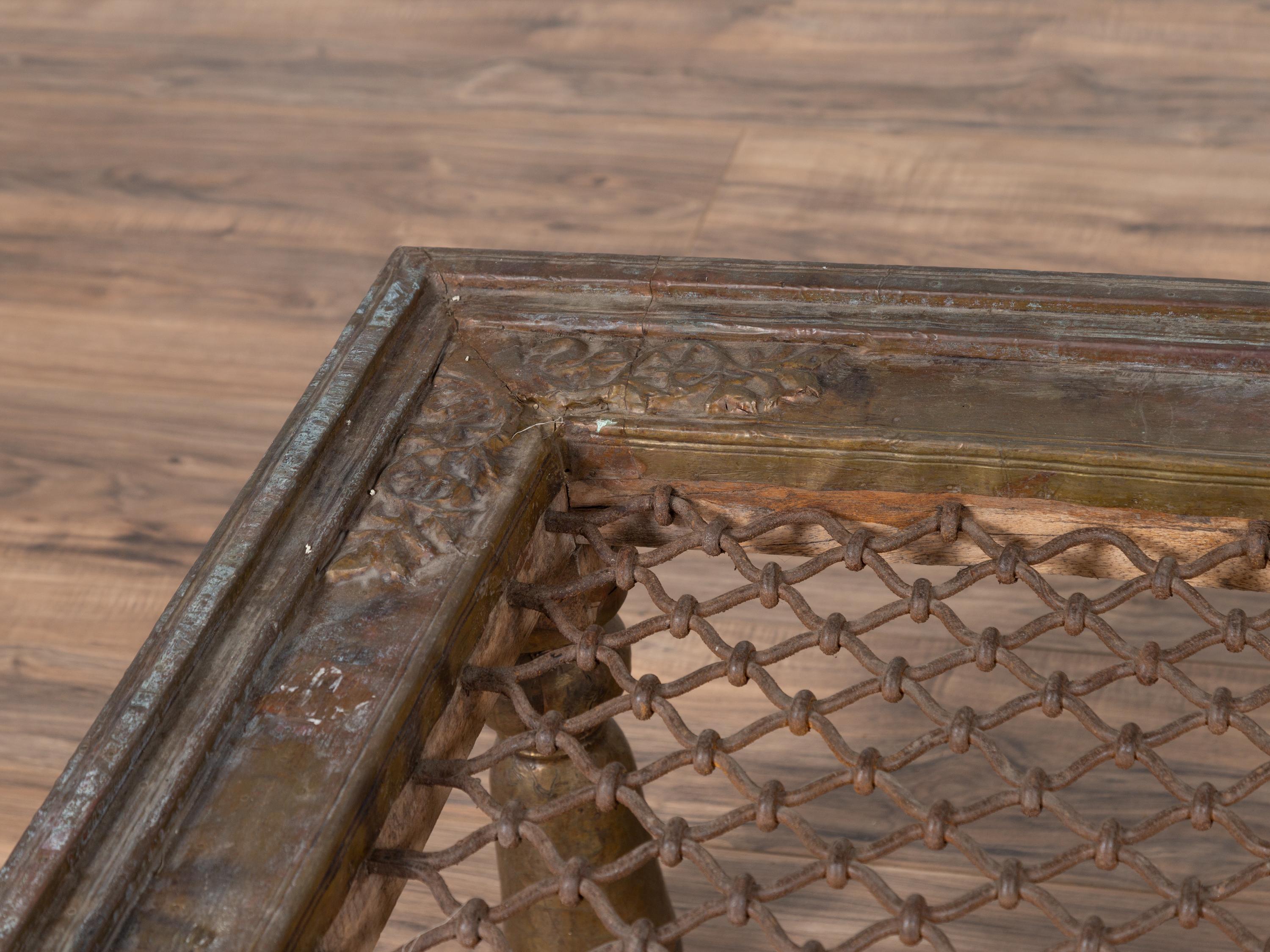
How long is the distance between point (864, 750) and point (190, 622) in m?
0.32

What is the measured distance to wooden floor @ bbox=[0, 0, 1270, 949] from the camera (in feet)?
5.70

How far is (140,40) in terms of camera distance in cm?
257

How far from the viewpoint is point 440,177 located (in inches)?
84.1

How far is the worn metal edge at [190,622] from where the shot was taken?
547 millimetres

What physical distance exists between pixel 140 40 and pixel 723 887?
2381 millimetres

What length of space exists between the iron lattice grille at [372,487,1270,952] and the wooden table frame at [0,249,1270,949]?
0.02 meters

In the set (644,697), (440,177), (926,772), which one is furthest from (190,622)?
(440,177)

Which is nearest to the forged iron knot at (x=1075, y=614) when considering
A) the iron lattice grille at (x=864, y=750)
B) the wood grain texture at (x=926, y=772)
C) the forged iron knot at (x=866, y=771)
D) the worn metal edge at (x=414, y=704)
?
the iron lattice grille at (x=864, y=750)

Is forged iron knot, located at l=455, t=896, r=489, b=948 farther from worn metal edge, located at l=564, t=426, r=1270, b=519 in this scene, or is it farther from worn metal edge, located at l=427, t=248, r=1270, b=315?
worn metal edge, located at l=427, t=248, r=1270, b=315

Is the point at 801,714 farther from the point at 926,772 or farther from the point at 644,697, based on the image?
the point at 926,772

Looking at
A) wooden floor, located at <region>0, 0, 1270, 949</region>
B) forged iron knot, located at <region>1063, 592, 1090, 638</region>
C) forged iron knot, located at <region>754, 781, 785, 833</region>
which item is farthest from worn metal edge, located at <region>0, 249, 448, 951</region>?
wooden floor, located at <region>0, 0, 1270, 949</region>

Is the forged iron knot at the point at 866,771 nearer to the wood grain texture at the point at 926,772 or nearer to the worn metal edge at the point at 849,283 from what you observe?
the worn metal edge at the point at 849,283

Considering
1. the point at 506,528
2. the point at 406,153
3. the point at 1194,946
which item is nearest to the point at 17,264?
the point at 406,153

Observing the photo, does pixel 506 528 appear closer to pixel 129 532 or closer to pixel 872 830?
pixel 872 830
